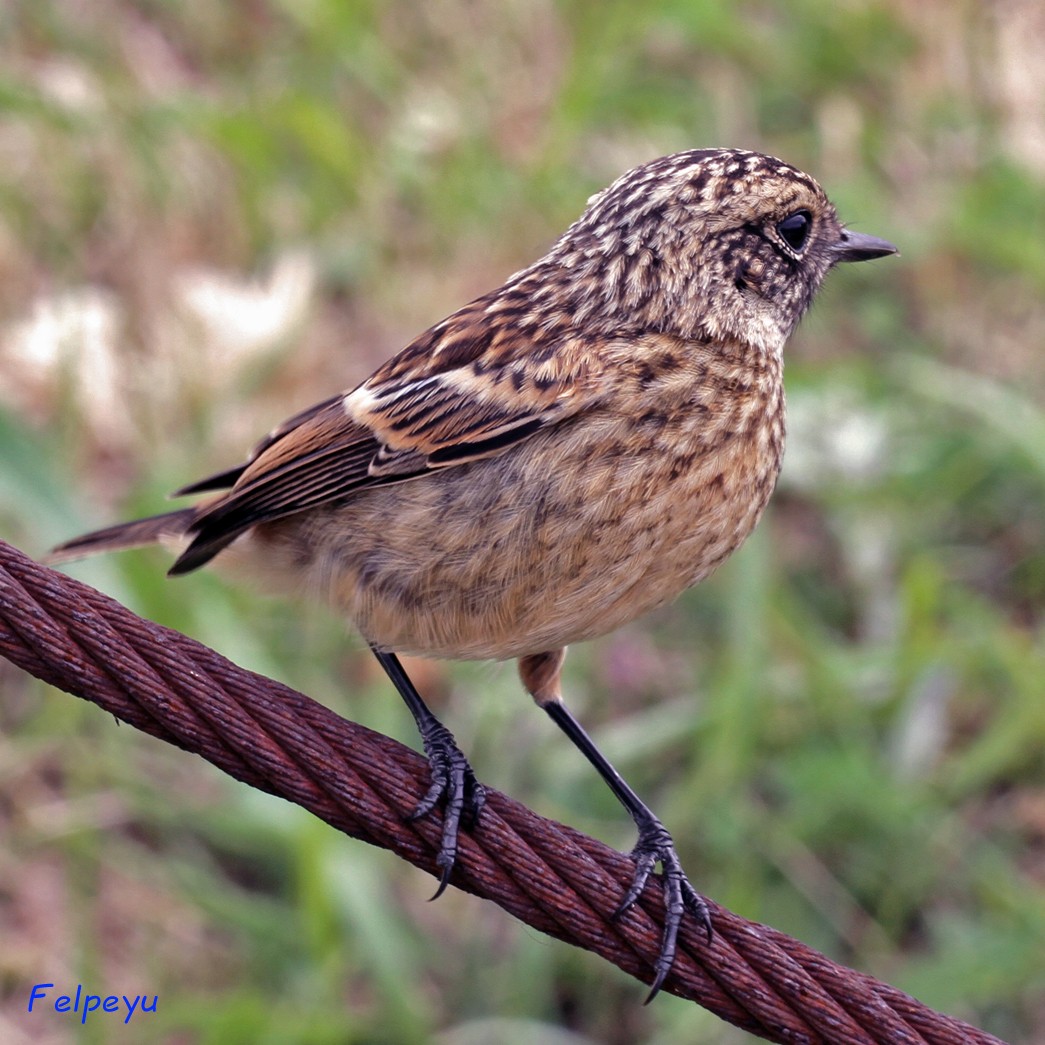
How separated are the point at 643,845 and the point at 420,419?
107cm

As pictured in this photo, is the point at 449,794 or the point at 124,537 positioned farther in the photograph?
the point at 124,537

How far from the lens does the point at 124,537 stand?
443 cm

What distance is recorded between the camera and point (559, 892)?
115 inches

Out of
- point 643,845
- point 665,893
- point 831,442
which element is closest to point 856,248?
point 643,845

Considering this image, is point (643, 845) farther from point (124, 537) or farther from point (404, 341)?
point (404, 341)

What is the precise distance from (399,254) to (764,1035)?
6440mm

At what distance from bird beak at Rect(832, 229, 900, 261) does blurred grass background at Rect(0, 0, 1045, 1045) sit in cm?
20

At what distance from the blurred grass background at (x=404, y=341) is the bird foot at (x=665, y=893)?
5.26 feet

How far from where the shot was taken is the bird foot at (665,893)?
9.93 feet

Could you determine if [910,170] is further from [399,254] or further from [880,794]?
[880,794]

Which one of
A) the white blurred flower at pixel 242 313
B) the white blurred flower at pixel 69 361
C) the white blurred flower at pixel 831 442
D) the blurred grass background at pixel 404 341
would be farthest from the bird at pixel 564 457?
the white blurred flower at pixel 831 442

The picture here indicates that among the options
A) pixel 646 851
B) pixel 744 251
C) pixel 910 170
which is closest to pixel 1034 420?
pixel 910 170

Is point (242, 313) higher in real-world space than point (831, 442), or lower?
higher

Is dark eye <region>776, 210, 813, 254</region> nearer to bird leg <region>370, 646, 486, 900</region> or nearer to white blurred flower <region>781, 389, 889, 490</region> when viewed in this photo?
bird leg <region>370, 646, 486, 900</region>
